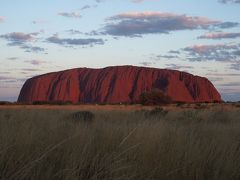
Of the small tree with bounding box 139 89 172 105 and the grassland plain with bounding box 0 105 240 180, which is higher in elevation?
the grassland plain with bounding box 0 105 240 180

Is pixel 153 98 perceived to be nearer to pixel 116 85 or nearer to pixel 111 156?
pixel 116 85

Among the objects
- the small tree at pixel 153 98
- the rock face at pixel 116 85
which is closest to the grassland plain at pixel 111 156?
the small tree at pixel 153 98

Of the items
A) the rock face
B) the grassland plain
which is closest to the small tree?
the rock face

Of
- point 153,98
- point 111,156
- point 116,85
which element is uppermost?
point 111,156

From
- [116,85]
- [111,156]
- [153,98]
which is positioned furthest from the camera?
[116,85]

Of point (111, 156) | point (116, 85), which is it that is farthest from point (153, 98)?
point (111, 156)

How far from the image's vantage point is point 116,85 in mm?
116375

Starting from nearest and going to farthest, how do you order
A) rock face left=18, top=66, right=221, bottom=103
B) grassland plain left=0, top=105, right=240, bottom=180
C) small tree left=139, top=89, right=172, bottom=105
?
grassland plain left=0, top=105, right=240, bottom=180, small tree left=139, top=89, right=172, bottom=105, rock face left=18, top=66, right=221, bottom=103

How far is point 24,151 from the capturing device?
5801mm

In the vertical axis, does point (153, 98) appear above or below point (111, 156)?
below

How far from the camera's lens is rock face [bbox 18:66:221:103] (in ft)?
375

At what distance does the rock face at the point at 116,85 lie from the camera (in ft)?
375

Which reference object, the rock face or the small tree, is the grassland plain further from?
the rock face

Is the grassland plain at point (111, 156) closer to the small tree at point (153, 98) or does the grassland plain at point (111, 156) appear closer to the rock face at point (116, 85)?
the small tree at point (153, 98)
